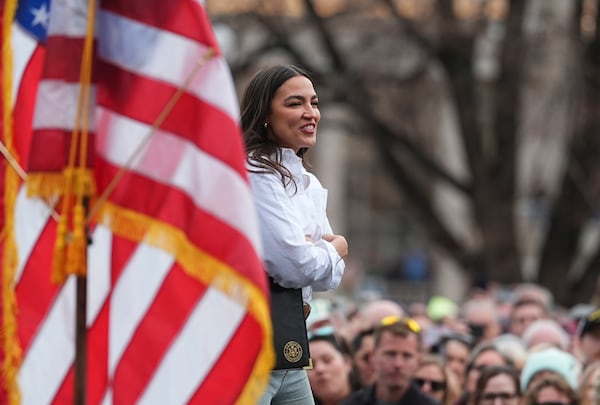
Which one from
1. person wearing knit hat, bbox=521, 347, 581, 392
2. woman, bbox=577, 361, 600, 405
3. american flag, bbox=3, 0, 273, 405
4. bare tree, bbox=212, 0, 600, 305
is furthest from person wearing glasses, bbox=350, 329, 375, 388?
bare tree, bbox=212, 0, 600, 305

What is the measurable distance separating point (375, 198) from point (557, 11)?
2914 centimetres

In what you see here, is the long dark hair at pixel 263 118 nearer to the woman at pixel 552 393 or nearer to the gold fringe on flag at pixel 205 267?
the gold fringe on flag at pixel 205 267

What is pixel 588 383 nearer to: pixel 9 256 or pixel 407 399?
pixel 407 399

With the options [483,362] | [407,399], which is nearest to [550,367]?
[483,362]

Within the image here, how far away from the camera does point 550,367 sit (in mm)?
10266

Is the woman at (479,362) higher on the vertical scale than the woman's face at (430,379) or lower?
higher

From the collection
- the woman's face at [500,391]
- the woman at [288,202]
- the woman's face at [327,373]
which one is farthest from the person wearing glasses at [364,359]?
the woman at [288,202]

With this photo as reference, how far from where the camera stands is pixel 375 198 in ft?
170

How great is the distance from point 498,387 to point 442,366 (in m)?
1.12

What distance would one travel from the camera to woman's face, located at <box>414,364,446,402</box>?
34.1 ft

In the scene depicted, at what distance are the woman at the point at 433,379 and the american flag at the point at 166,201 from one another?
18.1 feet

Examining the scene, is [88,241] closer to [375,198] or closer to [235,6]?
[235,6]

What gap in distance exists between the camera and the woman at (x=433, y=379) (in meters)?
10.4

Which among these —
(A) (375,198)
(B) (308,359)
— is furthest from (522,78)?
(A) (375,198)
